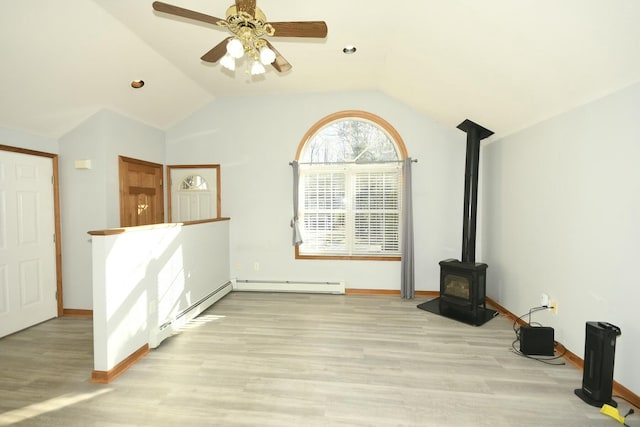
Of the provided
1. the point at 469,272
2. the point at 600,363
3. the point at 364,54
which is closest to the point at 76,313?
the point at 364,54

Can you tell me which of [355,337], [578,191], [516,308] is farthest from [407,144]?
[355,337]

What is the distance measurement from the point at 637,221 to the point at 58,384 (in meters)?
4.44

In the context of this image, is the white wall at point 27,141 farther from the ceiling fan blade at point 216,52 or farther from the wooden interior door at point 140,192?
the ceiling fan blade at point 216,52

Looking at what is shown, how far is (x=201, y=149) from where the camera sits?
479cm

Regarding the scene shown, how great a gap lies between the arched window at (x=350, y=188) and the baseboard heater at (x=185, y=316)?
129 cm

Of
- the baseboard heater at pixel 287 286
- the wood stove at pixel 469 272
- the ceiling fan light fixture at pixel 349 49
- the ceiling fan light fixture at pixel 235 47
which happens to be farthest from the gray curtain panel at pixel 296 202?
the ceiling fan light fixture at pixel 235 47

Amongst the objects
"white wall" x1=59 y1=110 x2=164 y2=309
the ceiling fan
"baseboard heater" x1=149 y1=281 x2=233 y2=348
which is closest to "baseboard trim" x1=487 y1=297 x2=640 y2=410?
the ceiling fan

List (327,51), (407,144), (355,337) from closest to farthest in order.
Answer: (355,337), (327,51), (407,144)

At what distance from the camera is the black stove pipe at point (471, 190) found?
3725 mm

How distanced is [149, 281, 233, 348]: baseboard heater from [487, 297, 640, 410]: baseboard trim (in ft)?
12.5

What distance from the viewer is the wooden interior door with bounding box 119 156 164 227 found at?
3898mm

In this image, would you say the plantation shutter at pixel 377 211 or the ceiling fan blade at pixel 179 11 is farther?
the plantation shutter at pixel 377 211

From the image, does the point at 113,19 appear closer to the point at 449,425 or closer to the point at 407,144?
the point at 407,144

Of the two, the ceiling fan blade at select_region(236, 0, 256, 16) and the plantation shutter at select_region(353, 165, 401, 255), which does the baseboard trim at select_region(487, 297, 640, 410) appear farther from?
the ceiling fan blade at select_region(236, 0, 256, 16)
